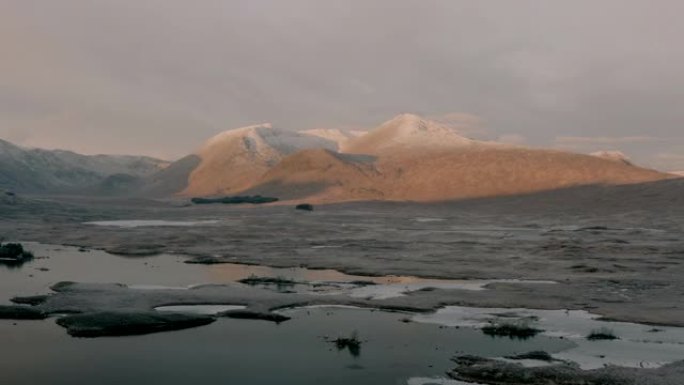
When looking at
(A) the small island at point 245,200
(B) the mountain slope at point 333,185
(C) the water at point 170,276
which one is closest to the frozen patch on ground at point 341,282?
(C) the water at point 170,276

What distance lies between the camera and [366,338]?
27.1 metres

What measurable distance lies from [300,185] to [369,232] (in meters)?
108

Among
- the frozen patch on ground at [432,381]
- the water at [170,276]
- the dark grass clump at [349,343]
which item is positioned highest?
the water at [170,276]

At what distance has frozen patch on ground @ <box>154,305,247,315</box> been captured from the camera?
3225 centimetres

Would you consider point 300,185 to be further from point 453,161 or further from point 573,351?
point 573,351

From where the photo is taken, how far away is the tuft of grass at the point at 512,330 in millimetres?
27656

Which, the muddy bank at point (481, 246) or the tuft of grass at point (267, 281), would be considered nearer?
the muddy bank at point (481, 246)

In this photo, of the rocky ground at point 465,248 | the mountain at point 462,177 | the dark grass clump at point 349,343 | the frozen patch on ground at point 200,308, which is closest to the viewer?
the dark grass clump at point 349,343

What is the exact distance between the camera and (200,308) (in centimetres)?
3322

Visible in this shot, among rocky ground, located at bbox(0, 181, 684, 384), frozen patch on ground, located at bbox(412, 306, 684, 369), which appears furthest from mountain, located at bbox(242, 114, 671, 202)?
frozen patch on ground, located at bbox(412, 306, 684, 369)

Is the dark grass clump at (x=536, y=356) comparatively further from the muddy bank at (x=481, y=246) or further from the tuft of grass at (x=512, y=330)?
the muddy bank at (x=481, y=246)

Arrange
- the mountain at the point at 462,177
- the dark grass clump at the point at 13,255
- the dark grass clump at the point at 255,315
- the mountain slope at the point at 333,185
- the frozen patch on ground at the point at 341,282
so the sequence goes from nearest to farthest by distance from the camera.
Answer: the dark grass clump at the point at 255,315
the frozen patch on ground at the point at 341,282
the dark grass clump at the point at 13,255
the mountain at the point at 462,177
the mountain slope at the point at 333,185

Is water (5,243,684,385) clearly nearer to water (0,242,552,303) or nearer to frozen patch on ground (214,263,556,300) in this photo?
frozen patch on ground (214,263,556,300)

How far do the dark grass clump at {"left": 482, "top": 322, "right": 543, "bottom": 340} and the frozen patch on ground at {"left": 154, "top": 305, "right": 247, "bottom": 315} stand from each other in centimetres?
1174
